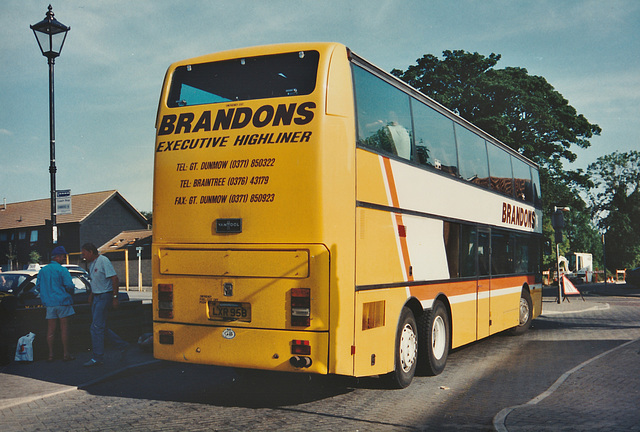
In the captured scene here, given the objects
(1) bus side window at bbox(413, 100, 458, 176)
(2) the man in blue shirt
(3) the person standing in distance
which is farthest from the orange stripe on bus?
(2) the man in blue shirt

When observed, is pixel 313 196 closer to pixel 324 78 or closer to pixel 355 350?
pixel 324 78

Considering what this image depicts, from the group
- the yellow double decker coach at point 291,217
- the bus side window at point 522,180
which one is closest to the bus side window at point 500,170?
the bus side window at point 522,180

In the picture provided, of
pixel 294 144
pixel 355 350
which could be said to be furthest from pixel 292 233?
pixel 355 350

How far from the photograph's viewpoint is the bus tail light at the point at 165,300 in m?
7.69

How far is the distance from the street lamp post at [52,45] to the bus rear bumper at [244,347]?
31.0 ft

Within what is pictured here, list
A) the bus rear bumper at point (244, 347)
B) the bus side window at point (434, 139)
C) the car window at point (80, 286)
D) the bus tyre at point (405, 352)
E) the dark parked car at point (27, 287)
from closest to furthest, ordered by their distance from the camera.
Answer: the bus rear bumper at point (244, 347) < the bus tyre at point (405, 352) < the bus side window at point (434, 139) < the dark parked car at point (27, 287) < the car window at point (80, 286)

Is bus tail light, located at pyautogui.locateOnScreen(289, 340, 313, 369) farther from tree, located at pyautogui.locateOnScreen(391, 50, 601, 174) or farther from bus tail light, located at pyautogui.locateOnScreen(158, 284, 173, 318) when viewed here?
tree, located at pyautogui.locateOnScreen(391, 50, 601, 174)

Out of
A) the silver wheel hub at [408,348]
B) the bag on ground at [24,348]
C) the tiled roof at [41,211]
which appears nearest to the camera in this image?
the silver wheel hub at [408,348]

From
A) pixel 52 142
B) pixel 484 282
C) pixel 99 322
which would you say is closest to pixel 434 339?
pixel 484 282

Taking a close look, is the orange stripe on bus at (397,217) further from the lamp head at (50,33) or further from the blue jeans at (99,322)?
the lamp head at (50,33)

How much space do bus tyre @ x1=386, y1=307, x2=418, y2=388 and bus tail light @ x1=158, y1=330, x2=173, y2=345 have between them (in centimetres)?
270

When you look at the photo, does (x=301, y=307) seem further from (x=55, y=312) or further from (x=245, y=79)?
(x=55, y=312)

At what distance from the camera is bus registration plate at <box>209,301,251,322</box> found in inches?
283

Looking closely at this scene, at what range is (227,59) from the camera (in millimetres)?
7762
